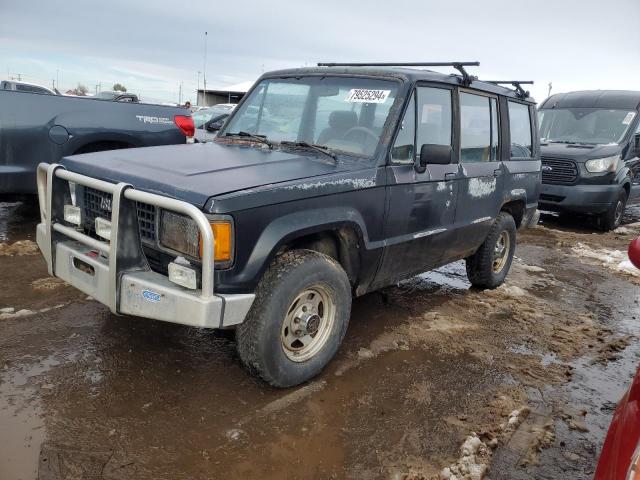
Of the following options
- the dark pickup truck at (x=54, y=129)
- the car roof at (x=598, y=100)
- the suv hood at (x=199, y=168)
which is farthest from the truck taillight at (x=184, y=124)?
the car roof at (x=598, y=100)

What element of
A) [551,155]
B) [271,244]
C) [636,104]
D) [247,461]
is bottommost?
[247,461]

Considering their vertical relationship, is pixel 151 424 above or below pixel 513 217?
below

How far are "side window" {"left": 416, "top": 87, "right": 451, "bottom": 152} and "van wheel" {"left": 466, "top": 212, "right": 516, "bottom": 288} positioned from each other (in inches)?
53.2

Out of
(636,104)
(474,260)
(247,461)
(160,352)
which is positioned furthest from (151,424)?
(636,104)

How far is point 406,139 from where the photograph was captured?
144 inches

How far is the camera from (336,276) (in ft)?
10.4

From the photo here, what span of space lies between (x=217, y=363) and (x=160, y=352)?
0.40 m

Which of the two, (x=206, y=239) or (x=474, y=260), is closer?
(x=206, y=239)

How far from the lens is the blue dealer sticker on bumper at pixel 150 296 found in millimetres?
2652

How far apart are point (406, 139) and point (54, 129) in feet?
12.7

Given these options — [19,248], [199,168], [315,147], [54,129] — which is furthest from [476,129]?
[19,248]

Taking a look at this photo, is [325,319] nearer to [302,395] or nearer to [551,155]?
[302,395]

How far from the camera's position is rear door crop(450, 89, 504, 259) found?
4.32 m

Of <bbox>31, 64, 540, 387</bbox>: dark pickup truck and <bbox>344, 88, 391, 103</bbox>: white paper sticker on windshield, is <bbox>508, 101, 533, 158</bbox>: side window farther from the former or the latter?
<bbox>344, 88, 391, 103</bbox>: white paper sticker on windshield
